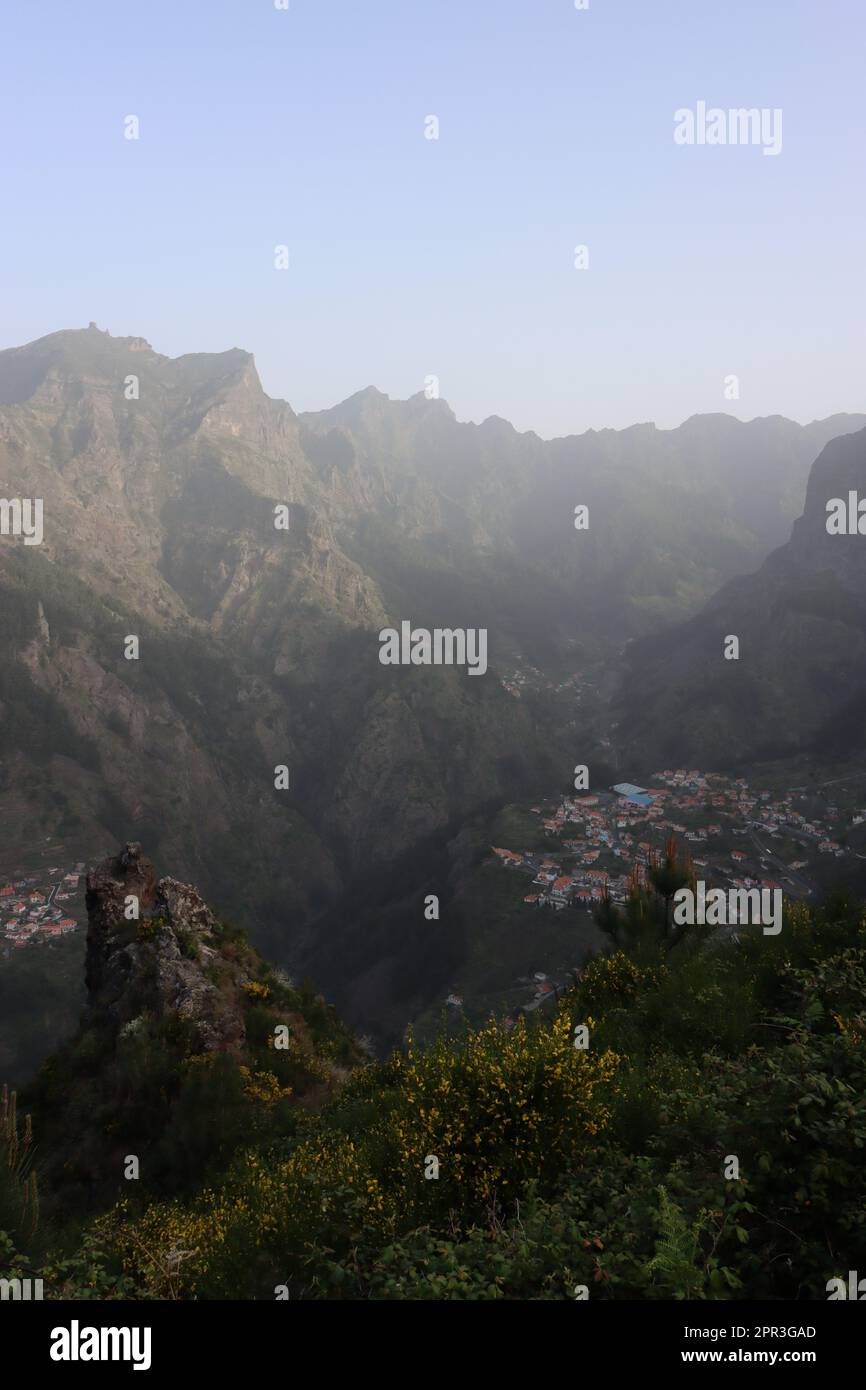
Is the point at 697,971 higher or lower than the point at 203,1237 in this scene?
higher

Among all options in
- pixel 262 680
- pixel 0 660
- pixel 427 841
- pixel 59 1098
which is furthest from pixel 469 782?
pixel 59 1098

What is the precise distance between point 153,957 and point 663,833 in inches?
3420

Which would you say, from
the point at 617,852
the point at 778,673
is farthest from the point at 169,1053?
the point at 778,673

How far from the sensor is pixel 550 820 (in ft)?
359

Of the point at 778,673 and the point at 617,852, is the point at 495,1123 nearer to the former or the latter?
the point at 617,852

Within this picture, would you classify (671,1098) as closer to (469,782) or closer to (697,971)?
(697,971)

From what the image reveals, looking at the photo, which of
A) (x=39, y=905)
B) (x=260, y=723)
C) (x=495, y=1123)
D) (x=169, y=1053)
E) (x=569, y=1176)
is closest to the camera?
(x=569, y=1176)

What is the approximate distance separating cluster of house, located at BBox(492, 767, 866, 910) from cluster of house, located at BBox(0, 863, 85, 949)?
5536 cm

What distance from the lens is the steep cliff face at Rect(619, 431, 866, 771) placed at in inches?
5103

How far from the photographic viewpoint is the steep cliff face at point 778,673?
129625 mm

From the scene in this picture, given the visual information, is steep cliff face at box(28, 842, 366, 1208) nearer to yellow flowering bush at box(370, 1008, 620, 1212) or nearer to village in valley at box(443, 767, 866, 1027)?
yellow flowering bush at box(370, 1008, 620, 1212)

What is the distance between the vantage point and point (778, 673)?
456 ft

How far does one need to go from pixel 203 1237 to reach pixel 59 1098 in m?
15.2

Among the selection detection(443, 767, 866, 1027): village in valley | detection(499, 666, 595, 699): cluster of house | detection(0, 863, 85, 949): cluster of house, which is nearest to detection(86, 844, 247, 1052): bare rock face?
detection(443, 767, 866, 1027): village in valley
